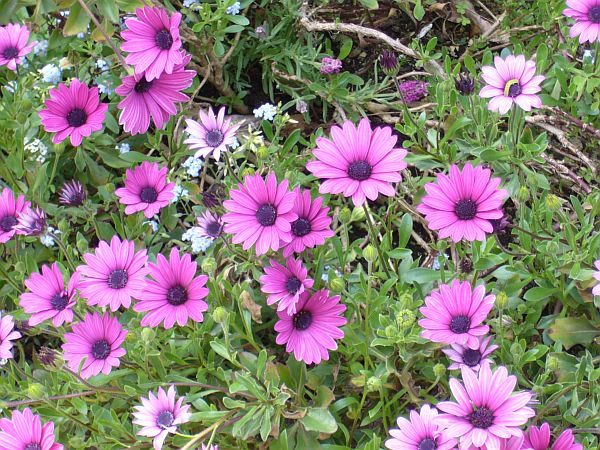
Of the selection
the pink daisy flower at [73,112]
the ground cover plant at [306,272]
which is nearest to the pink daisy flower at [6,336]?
the ground cover plant at [306,272]

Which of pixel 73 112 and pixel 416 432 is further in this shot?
pixel 73 112

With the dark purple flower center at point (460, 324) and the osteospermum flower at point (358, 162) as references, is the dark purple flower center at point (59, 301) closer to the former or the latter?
the osteospermum flower at point (358, 162)

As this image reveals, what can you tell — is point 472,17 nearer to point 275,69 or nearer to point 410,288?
point 275,69

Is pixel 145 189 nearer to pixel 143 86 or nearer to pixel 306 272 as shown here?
pixel 143 86

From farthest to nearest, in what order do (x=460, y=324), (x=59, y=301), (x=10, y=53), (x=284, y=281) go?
(x=10, y=53), (x=59, y=301), (x=284, y=281), (x=460, y=324)

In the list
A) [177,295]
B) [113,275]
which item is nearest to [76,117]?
[113,275]

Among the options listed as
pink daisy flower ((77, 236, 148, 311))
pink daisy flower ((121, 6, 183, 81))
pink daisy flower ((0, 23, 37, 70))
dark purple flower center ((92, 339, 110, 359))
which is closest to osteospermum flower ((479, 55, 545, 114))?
pink daisy flower ((121, 6, 183, 81))
